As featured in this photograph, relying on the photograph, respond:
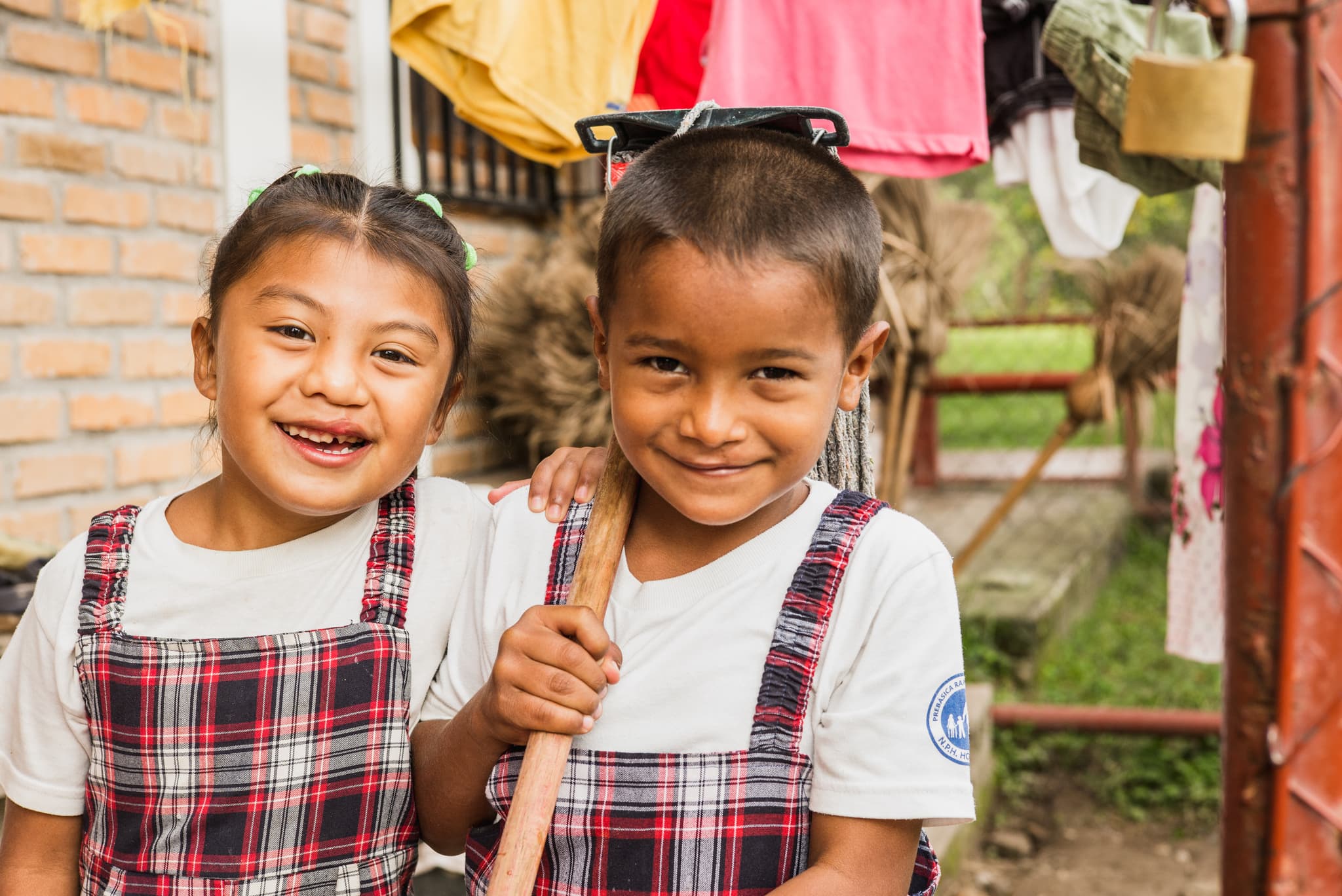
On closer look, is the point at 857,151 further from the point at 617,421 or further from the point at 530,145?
the point at 617,421

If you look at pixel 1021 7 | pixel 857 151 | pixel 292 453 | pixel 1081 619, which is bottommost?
pixel 1081 619

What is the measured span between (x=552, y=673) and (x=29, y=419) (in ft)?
6.65

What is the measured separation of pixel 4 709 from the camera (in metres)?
1.42

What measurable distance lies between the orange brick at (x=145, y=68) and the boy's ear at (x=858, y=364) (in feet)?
7.56

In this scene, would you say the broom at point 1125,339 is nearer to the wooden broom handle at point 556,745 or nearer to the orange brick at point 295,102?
the orange brick at point 295,102

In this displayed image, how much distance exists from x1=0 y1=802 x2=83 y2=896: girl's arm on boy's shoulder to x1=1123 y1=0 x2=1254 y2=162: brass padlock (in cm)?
134

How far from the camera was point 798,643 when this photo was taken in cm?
121

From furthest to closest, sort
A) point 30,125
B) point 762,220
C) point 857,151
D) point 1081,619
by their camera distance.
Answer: point 1081,619, point 30,125, point 857,151, point 762,220

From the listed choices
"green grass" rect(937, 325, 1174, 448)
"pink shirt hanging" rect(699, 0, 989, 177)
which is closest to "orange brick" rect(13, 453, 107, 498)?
"pink shirt hanging" rect(699, 0, 989, 177)

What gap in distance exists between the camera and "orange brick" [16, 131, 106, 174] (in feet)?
8.75

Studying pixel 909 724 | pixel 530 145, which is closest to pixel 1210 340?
pixel 530 145

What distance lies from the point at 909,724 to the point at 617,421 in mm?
411

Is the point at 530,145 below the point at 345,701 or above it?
above

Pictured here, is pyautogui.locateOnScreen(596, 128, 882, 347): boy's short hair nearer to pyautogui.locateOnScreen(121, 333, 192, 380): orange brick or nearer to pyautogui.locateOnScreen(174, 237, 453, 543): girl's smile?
pyautogui.locateOnScreen(174, 237, 453, 543): girl's smile
